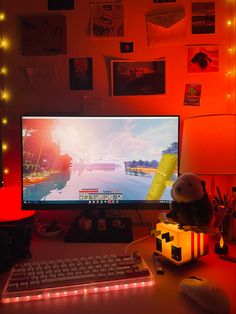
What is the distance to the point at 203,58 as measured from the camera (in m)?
1.17

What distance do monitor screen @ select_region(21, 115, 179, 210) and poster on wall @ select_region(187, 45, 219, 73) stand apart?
12.7 inches

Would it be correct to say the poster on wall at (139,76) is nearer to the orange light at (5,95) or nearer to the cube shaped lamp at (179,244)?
the orange light at (5,95)

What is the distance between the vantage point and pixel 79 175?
1.02 meters

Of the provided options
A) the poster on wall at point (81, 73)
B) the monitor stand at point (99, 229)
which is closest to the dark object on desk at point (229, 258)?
the monitor stand at point (99, 229)

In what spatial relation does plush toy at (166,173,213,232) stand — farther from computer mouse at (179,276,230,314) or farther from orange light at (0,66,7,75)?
orange light at (0,66,7,75)

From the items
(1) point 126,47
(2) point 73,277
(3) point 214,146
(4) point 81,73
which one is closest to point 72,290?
(2) point 73,277

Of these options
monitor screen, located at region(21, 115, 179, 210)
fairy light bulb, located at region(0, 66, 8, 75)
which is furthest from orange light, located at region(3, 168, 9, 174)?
fairy light bulb, located at region(0, 66, 8, 75)

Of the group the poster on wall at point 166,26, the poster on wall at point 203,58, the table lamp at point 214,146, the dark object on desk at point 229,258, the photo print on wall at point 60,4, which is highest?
the photo print on wall at point 60,4

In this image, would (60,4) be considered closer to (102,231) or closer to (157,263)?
(102,231)

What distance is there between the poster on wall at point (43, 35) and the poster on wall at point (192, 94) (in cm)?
59

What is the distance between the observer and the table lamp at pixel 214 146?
886 millimetres

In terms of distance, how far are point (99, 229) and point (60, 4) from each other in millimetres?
999

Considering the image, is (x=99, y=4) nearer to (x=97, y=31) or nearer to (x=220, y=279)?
(x=97, y=31)

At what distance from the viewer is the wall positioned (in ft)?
3.82
